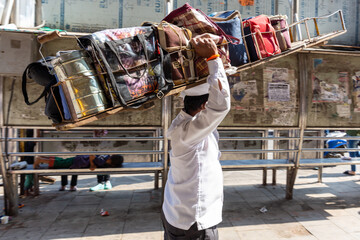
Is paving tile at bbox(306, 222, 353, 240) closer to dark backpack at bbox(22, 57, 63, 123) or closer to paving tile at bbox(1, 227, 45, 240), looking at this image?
dark backpack at bbox(22, 57, 63, 123)

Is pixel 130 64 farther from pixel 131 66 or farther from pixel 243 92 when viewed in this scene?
pixel 243 92

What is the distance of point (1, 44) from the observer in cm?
411

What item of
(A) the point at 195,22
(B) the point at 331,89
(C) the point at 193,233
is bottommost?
(C) the point at 193,233

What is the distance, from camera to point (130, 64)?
2576 millimetres

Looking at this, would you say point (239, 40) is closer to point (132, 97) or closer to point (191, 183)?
point (132, 97)

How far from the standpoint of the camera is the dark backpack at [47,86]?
2.49m

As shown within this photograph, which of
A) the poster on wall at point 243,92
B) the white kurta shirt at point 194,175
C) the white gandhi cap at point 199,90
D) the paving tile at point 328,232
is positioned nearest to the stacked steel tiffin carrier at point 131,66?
the white gandhi cap at point 199,90

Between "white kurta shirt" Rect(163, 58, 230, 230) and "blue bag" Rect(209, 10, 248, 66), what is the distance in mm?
1623

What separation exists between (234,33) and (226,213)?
316 centimetres

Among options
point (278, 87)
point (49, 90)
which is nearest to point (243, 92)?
point (278, 87)

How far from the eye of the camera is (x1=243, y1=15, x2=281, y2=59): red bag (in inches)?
141

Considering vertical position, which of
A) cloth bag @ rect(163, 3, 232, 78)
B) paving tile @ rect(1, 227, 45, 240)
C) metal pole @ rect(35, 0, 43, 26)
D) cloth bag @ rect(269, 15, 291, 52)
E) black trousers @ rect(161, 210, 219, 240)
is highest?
metal pole @ rect(35, 0, 43, 26)

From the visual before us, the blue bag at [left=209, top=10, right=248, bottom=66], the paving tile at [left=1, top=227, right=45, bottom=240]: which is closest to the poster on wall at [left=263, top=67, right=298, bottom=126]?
the blue bag at [left=209, top=10, right=248, bottom=66]

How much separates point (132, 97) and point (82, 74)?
49cm
